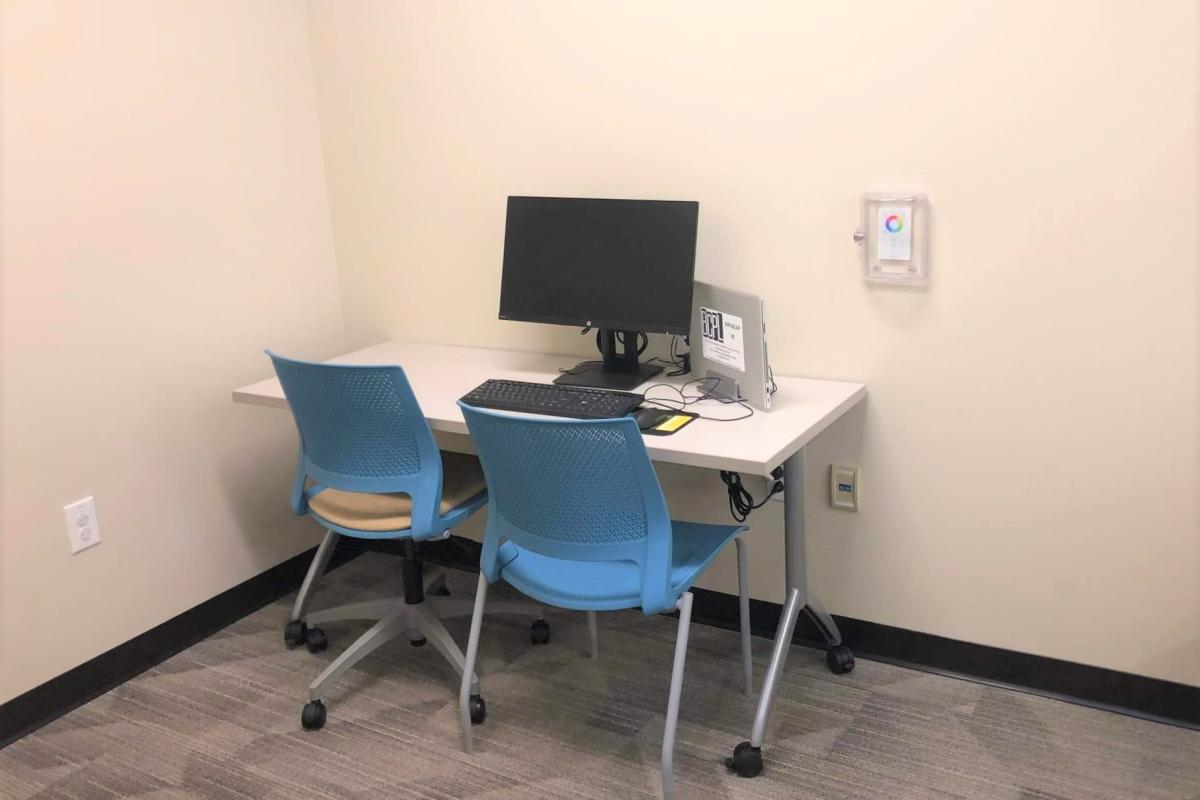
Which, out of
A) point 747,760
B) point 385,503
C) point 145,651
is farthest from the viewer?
point 145,651

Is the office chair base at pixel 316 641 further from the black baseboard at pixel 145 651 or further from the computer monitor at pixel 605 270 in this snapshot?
the computer monitor at pixel 605 270

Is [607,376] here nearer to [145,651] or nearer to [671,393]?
[671,393]

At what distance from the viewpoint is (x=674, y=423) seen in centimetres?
225

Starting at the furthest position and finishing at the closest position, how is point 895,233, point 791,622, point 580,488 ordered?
1. point 791,622
2. point 895,233
3. point 580,488

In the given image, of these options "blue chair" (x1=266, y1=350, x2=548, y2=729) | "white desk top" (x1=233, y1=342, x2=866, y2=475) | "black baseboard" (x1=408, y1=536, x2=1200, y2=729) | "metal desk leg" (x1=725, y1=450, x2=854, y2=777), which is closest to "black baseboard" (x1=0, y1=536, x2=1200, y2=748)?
"black baseboard" (x1=408, y1=536, x2=1200, y2=729)

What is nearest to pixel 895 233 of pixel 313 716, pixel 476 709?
pixel 476 709

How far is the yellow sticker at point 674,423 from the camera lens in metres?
2.21

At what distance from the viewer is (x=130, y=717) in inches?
104

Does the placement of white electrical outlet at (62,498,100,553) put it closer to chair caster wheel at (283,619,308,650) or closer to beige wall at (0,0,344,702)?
beige wall at (0,0,344,702)

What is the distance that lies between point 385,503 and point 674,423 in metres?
0.79

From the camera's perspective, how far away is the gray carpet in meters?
2.24

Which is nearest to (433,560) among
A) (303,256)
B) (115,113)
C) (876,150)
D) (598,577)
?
(303,256)

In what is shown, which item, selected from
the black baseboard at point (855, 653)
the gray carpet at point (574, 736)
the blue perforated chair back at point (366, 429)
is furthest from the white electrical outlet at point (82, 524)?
the blue perforated chair back at point (366, 429)

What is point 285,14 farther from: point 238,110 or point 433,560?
point 433,560
